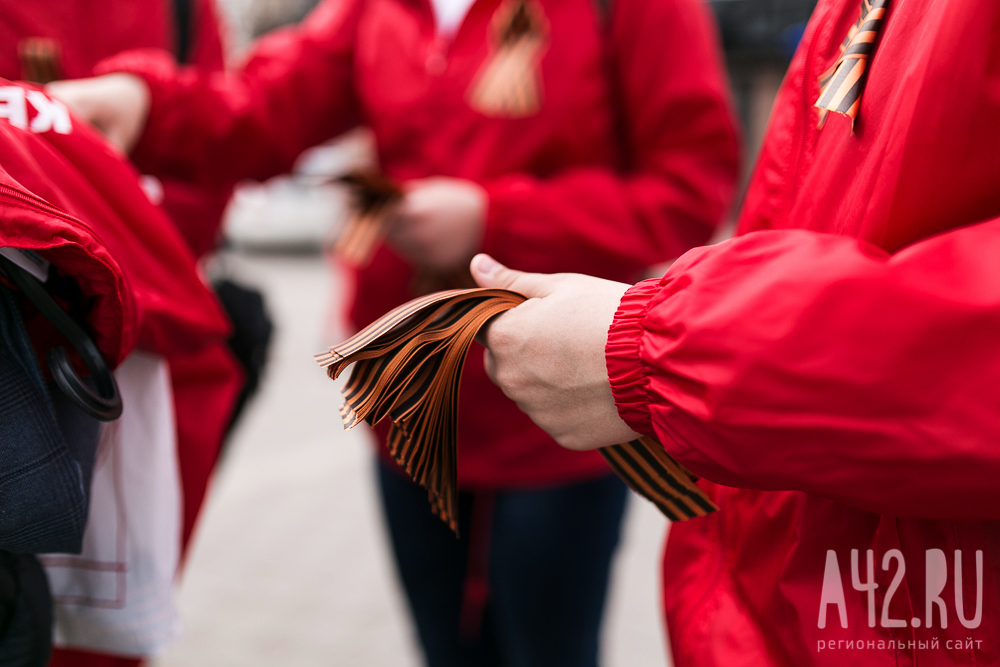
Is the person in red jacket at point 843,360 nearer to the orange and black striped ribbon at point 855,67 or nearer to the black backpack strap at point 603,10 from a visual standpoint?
the orange and black striped ribbon at point 855,67

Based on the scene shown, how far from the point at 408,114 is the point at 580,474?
2.13 feet

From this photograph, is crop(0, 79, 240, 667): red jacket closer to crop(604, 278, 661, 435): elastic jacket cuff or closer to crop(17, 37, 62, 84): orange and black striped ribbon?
crop(17, 37, 62, 84): orange and black striped ribbon

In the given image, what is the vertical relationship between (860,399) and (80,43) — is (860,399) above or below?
below

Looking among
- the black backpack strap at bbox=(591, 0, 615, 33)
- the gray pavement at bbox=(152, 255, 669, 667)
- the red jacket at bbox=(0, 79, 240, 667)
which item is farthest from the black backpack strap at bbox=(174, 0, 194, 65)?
the black backpack strap at bbox=(591, 0, 615, 33)

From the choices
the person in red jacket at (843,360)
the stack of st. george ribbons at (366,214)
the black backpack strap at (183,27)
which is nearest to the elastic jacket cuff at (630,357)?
the person in red jacket at (843,360)

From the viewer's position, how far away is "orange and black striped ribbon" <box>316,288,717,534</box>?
0.65 m

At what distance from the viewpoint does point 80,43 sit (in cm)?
106

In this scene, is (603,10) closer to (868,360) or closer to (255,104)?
(255,104)

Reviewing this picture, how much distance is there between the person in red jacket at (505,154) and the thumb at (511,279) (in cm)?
36

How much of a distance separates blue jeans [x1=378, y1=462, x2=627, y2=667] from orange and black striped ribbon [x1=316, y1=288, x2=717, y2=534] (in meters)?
0.52

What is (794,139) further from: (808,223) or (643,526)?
(643,526)

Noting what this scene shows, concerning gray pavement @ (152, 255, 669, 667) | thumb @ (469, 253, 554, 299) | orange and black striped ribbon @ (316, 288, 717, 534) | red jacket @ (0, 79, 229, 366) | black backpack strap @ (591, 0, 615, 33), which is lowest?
gray pavement @ (152, 255, 669, 667)

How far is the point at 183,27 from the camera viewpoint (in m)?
1.20

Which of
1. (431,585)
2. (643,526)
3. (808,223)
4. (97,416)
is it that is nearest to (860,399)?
(808,223)
